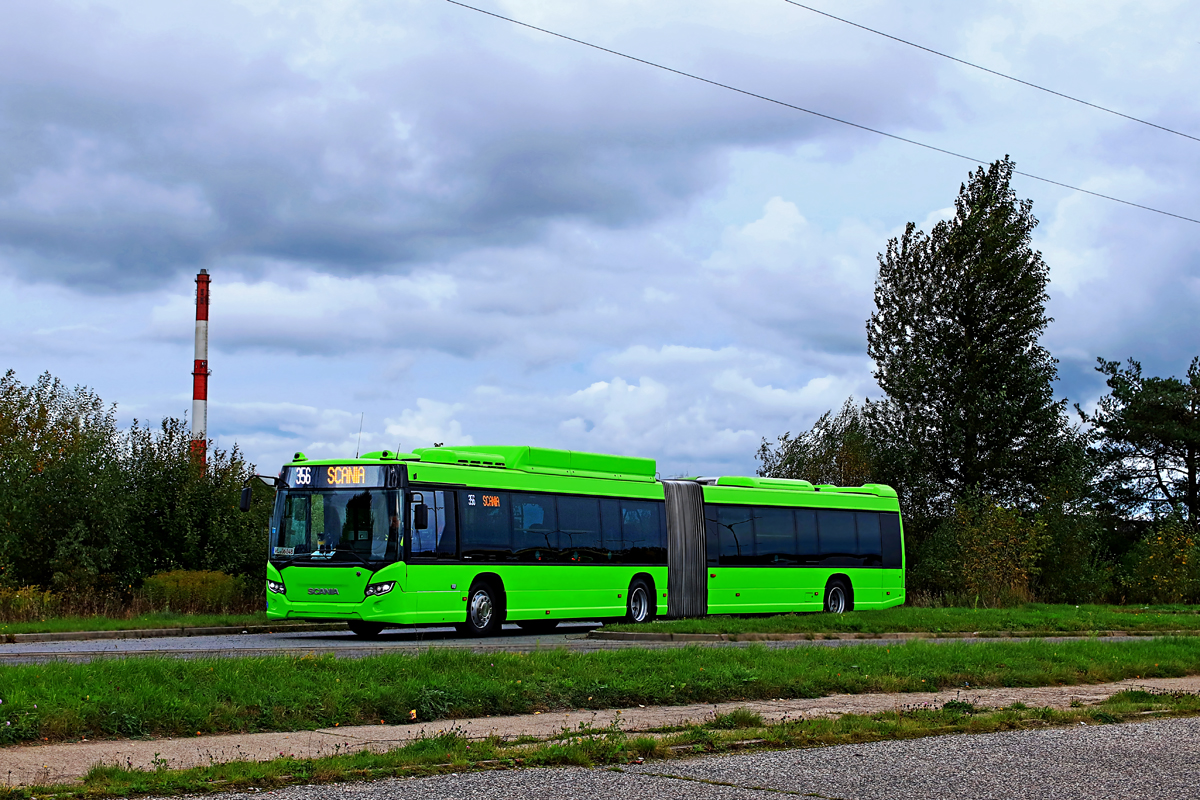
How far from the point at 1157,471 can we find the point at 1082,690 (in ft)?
156

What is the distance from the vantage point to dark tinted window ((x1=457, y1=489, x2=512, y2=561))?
73.3ft

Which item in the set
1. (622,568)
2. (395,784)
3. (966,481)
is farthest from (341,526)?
(966,481)

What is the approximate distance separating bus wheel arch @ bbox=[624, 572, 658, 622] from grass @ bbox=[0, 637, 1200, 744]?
9616 mm

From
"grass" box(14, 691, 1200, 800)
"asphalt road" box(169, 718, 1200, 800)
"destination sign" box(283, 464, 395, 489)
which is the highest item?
"destination sign" box(283, 464, 395, 489)

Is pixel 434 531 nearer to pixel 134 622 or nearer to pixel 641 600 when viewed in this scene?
pixel 134 622

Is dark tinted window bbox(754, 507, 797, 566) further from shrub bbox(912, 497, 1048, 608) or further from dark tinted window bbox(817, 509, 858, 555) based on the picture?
shrub bbox(912, 497, 1048, 608)

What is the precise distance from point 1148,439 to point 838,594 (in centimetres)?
3212

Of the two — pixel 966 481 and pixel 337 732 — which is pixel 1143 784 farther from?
pixel 966 481

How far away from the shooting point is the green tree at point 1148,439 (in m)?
55.1

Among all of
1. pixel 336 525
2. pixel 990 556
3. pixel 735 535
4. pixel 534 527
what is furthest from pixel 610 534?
pixel 990 556

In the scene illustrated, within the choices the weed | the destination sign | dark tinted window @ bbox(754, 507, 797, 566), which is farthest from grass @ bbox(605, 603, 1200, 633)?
the weed

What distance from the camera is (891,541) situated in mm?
31859

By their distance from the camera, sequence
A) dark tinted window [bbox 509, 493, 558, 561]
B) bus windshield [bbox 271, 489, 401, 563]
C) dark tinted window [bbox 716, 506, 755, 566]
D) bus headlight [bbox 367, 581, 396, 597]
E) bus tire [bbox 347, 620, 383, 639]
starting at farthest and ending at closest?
dark tinted window [bbox 716, 506, 755, 566] < dark tinted window [bbox 509, 493, 558, 561] < bus tire [bbox 347, 620, 383, 639] < bus windshield [bbox 271, 489, 401, 563] < bus headlight [bbox 367, 581, 396, 597]

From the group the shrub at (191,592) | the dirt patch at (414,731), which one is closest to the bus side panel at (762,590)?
the shrub at (191,592)
